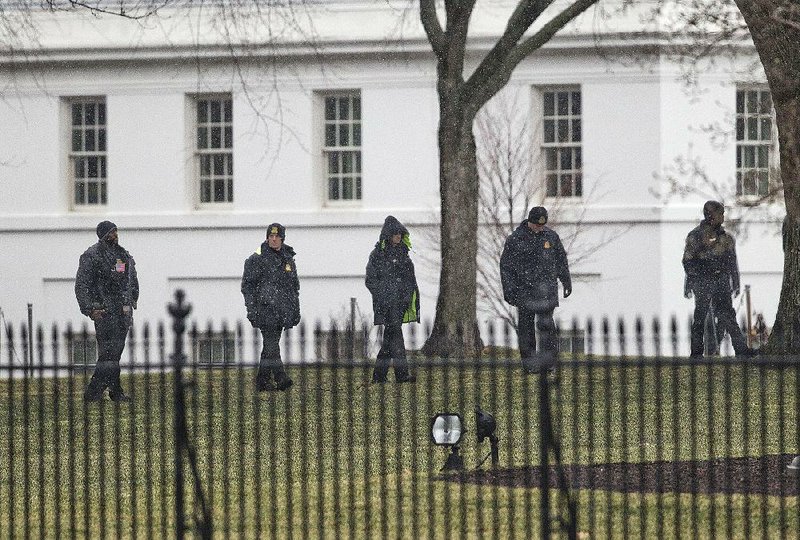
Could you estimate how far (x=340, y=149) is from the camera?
35.9 m

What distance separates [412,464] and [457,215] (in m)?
13.5

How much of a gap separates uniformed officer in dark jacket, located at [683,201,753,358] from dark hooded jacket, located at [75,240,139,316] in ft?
20.7

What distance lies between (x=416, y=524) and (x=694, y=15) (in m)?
14.4

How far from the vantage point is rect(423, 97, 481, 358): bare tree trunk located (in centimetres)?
2467

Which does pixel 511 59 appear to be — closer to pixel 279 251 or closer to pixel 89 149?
pixel 279 251

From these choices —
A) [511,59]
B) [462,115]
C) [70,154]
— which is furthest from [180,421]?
[70,154]

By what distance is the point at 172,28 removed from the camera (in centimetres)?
3362

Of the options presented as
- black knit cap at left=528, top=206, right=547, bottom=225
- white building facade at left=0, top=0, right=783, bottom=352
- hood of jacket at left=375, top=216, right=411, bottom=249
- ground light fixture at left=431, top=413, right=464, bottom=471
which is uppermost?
white building facade at left=0, top=0, right=783, bottom=352

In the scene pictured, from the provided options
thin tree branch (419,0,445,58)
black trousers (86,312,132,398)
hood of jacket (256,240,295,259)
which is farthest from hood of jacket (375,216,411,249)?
thin tree branch (419,0,445,58)

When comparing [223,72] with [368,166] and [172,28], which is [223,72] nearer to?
[172,28]

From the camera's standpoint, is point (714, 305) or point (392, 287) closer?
point (392, 287)

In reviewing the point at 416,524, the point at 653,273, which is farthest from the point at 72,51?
the point at 416,524

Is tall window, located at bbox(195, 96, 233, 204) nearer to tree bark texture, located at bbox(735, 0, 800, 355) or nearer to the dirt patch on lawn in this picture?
tree bark texture, located at bbox(735, 0, 800, 355)

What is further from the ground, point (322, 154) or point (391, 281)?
point (322, 154)
